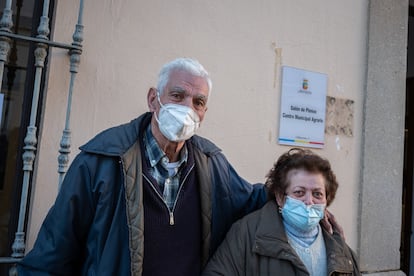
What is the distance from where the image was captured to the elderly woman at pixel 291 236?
1.90 meters

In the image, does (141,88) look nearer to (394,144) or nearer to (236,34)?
(236,34)

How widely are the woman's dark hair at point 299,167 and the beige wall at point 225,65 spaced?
82 centimetres

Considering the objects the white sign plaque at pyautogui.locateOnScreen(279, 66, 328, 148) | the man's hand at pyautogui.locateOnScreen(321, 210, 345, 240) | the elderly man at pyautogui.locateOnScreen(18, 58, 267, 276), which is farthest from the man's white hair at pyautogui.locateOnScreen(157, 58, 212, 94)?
the white sign plaque at pyautogui.locateOnScreen(279, 66, 328, 148)

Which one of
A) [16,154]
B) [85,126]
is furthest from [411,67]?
[16,154]

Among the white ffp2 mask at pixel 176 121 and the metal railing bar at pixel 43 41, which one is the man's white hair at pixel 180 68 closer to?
the white ffp2 mask at pixel 176 121

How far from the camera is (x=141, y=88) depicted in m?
2.66

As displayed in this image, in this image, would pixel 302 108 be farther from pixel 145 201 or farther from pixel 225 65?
pixel 145 201

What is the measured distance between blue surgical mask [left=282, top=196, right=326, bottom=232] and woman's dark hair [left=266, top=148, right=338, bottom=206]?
4.5 inches

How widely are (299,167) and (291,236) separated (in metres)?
0.34

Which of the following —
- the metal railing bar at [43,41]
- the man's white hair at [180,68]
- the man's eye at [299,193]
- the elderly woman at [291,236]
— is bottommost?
the elderly woman at [291,236]

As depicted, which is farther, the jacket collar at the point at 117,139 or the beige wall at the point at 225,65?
the beige wall at the point at 225,65

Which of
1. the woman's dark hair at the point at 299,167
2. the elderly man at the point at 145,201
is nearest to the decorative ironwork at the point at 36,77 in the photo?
the elderly man at the point at 145,201

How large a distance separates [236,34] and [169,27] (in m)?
0.52

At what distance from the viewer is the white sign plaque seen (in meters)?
3.19
